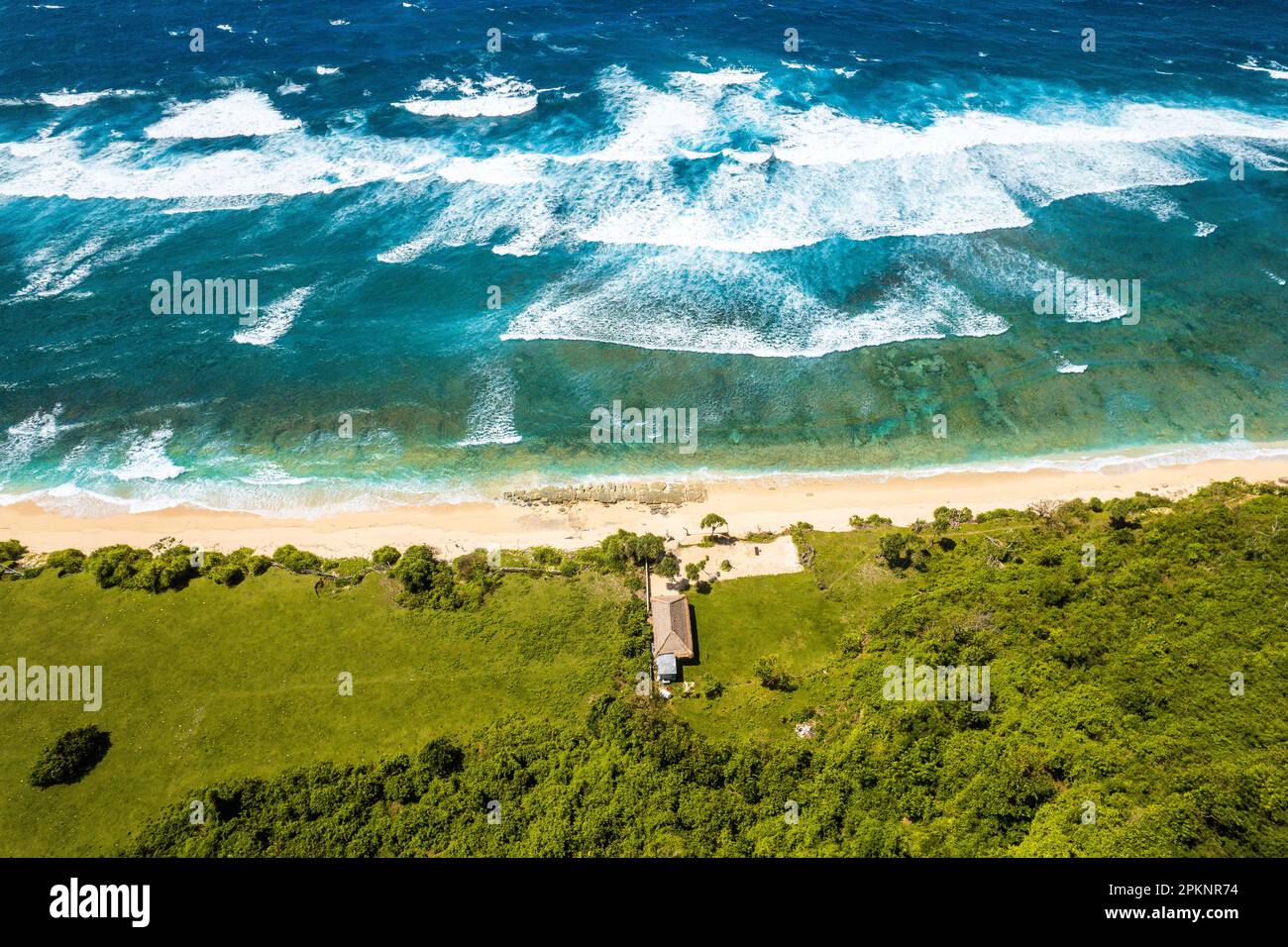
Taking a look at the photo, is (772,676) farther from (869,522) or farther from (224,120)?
(224,120)

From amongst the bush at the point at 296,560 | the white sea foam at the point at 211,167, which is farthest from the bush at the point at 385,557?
the white sea foam at the point at 211,167

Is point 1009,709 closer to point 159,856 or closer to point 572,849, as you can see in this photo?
point 572,849

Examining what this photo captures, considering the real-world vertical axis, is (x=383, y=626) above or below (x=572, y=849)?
above

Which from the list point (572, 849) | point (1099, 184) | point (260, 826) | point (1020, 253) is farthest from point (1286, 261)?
point (260, 826)

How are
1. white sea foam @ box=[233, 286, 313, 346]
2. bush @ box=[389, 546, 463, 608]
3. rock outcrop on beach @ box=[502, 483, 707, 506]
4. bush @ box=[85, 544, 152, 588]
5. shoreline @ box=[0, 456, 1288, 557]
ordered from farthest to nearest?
white sea foam @ box=[233, 286, 313, 346]
rock outcrop on beach @ box=[502, 483, 707, 506]
shoreline @ box=[0, 456, 1288, 557]
bush @ box=[85, 544, 152, 588]
bush @ box=[389, 546, 463, 608]

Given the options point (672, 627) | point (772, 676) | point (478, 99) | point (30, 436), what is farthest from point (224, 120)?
point (772, 676)

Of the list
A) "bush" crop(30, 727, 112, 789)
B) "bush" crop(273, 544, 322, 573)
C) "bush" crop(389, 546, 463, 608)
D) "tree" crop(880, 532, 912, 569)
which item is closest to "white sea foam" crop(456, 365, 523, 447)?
"bush" crop(389, 546, 463, 608)

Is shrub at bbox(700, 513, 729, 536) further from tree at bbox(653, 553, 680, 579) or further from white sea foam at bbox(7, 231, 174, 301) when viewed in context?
white sea foam at bbox(7, 231, 174, 301)
